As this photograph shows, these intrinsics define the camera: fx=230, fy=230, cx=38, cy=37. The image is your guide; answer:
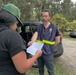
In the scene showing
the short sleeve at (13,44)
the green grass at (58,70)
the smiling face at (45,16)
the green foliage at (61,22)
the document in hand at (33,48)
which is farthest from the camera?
the green foliage at (61,22)

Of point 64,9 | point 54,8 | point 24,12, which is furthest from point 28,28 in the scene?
point 64,9

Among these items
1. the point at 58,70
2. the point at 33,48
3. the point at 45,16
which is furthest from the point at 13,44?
the point at 58,70

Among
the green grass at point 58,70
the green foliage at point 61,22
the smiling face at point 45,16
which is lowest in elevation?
the green foliage at point 61,22

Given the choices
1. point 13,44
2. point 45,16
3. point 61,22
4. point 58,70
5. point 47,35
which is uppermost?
point 13,44

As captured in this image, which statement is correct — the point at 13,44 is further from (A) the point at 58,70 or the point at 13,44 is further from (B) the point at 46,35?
(A) the point at 58,70

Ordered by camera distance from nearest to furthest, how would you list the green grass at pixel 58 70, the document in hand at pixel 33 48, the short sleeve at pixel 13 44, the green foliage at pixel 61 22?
the short sleeve at pixel 13 44, the document in hand at pixel 33 48, the green grass at pixel 58 70, the green foliage at pixel 61 22

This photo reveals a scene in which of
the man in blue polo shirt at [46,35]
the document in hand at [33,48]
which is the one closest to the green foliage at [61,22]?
the man in blue polo shirt at [46,35]

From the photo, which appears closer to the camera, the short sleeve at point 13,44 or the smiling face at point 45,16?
the short sleeve at point 13,44

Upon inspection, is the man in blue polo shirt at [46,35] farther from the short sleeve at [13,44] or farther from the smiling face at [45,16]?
the short sleeve at [13,44]

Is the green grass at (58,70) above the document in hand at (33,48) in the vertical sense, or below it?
below

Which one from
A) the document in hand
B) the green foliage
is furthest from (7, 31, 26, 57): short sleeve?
the green foliage

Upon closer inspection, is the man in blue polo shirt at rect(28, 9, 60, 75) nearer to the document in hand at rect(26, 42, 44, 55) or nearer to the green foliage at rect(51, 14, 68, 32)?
the document in hand at rect(26, 42, 44, 55)

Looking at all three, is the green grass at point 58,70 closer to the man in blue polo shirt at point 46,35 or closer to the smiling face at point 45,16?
the man in blue polo shirt at point 46,35

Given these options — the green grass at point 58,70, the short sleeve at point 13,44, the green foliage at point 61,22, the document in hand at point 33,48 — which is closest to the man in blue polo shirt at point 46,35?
the document in hand at point 33,48
